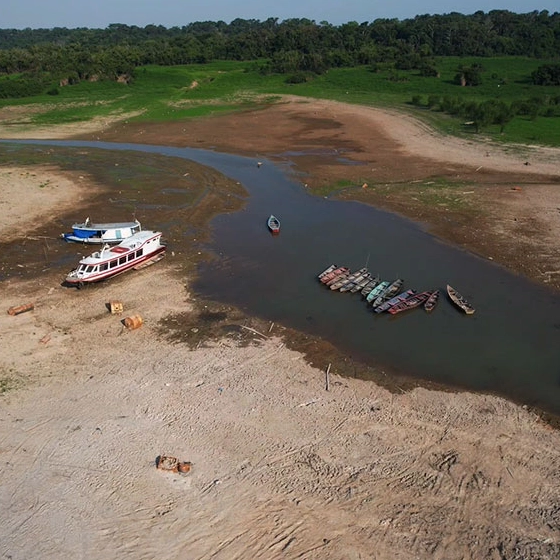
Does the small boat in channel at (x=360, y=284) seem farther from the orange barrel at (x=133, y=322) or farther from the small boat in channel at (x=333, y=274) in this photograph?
the orange barrel at (x=133, y=322)

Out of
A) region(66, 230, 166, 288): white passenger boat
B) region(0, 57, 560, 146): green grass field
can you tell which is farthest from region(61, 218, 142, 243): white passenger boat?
region(0, 57, 560, 146): green grass field

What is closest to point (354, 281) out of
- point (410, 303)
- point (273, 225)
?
point (410, 303)

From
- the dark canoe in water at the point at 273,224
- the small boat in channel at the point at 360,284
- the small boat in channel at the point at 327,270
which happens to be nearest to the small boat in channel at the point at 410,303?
the small boat in channel at the point at 360,284

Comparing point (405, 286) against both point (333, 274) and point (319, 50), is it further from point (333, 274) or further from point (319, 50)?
point (319, 50)

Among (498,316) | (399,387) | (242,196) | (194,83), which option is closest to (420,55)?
(194,83)

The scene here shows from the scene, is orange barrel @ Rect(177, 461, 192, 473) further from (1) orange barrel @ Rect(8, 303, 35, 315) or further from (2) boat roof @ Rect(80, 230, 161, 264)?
(2) boat roof @ Rect(80, 230, 161, 264)

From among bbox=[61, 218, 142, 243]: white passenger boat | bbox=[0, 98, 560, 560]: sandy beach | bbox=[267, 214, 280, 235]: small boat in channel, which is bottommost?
bbox=[0, 98, 560, 560]: sandy beach
